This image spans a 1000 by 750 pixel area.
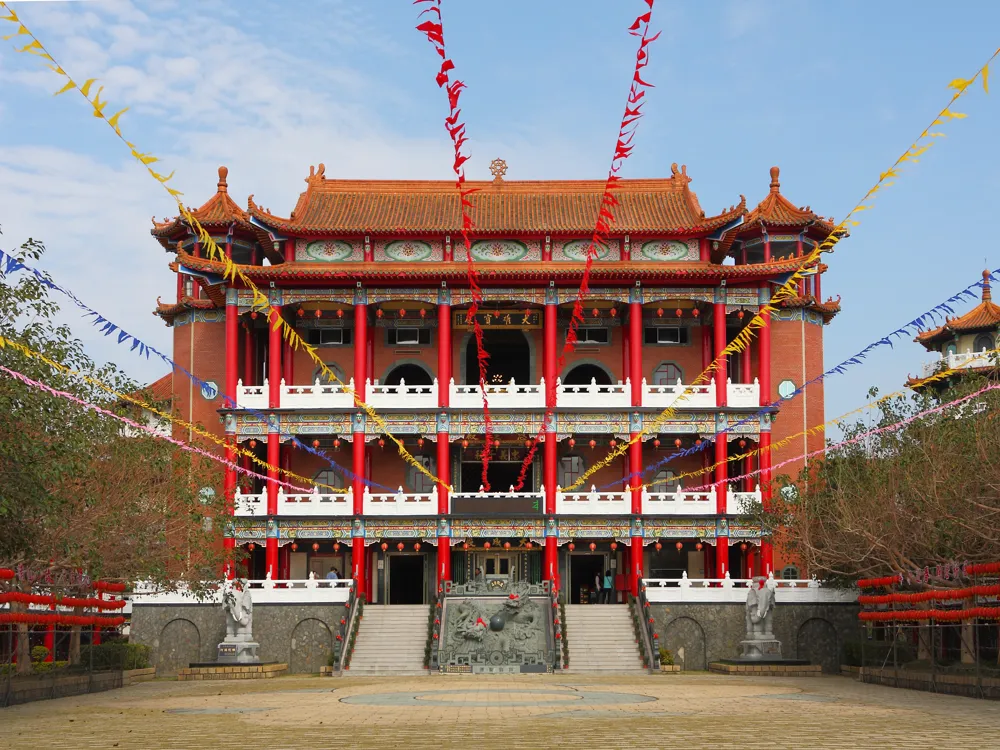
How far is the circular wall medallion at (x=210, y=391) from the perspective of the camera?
155 ft

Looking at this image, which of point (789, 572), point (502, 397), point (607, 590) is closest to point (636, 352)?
point (502, 397)

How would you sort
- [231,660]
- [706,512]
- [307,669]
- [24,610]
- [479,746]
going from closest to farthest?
[479,746] → [24,610] → [231,660] → [307,669] → [706,512]

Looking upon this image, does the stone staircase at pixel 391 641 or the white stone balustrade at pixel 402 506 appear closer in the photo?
the stone staircase at pixel 391 641

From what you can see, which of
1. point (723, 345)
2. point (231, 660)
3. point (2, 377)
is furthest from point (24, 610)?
point (723, 345)

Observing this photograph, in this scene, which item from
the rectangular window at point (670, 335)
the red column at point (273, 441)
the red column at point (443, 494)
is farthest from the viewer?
the rectangular window at point (670, 335)

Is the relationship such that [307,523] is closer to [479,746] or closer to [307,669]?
[307,669]

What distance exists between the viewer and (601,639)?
3766 centimetres

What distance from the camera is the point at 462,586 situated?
38.8 m

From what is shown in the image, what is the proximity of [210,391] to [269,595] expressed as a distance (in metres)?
11.3

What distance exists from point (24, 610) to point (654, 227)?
2578cm

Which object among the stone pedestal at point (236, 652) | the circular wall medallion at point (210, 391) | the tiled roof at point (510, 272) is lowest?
the stone pedestal at point (236, 652)

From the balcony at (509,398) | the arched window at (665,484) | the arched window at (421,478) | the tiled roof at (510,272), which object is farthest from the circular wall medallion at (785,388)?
the arched window at (421,478)

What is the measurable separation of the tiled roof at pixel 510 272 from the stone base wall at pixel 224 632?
11.3 metres

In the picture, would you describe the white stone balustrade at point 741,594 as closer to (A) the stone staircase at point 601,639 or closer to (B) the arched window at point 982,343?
(A) the stone staircase at point 601,639
